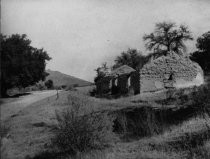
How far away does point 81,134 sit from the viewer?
8945 millimetres

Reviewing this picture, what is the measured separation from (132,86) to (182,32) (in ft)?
93.7

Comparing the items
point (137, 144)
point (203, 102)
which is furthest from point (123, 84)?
point (137, 144)

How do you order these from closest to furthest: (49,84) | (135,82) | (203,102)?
(203,102) → (135,82) → (49,84)

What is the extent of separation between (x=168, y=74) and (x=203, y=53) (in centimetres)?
1955

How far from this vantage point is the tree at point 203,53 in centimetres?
3853

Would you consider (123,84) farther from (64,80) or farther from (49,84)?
(64,80)

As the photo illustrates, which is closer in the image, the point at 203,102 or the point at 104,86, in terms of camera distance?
the point at 203,102

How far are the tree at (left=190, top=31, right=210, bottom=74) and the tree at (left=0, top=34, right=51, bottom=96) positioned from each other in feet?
64.0

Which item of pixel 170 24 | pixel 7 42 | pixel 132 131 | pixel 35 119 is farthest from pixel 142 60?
pixel 132 131

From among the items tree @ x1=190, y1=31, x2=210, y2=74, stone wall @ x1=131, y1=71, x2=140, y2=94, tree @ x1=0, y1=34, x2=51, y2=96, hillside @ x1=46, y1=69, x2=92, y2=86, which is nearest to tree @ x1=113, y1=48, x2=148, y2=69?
hillside @ x1=46, y1=69, x2=92, y2=86

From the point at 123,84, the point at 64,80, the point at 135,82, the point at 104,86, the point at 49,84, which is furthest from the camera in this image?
the point at 64,80

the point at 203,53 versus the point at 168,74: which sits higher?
the point at 203,53

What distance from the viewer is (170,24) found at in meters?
52.2

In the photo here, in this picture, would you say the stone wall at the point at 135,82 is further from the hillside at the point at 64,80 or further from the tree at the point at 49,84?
the tree at the point at 49,84
